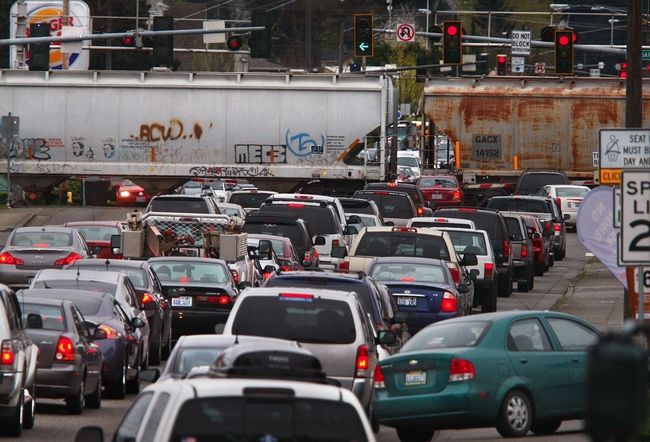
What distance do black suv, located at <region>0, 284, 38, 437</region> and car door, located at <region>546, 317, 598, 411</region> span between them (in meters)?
4.81

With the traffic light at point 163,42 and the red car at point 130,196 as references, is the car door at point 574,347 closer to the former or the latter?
the traffic light at point 163,42

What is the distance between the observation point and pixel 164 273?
23906 millimetres

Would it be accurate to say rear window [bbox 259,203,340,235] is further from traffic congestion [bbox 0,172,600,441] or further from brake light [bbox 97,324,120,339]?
brake light [bbox 97,324,120,339]

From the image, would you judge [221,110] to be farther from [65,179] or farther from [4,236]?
[4,236]

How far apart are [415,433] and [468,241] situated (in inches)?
617

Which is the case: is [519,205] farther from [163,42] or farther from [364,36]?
[163,42]

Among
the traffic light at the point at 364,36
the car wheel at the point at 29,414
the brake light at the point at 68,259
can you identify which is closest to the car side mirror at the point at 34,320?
the car wheel at the point at 29,414

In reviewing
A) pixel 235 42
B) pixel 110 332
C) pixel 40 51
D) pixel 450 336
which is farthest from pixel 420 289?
pixel 235 42

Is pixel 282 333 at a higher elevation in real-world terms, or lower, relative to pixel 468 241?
higher

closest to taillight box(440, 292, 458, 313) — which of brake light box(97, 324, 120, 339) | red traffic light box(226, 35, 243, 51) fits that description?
brake light box(97, 324, 120, 339)

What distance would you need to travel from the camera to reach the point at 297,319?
14195 millimetres

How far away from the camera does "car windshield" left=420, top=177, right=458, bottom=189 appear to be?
5409 centimetres

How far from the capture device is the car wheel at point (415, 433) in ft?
48.2

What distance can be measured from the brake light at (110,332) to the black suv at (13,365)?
104 inches
